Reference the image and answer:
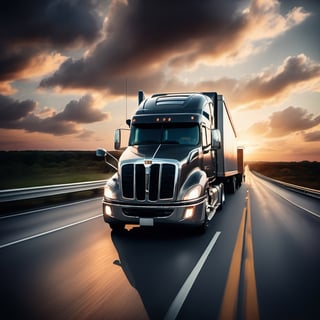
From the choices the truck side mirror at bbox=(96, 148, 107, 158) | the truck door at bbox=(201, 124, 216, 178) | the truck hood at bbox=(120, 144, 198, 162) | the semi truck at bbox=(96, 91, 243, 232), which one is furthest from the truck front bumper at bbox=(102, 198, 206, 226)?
the truck door at bbox=(201, 124, 216, 178)

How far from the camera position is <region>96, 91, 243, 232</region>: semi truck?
Result: 7.77 metres

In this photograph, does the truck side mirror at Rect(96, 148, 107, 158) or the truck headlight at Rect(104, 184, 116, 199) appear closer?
the truck headlight at Rect(104, 184, 116, 199)

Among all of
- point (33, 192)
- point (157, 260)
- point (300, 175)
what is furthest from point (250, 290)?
point (300, 175)

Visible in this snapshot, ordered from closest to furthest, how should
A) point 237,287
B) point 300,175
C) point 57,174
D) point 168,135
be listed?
point 237,287 → point 168,135 → point 57,174 → point 300,175

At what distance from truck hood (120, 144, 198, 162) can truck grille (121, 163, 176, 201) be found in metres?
0.33

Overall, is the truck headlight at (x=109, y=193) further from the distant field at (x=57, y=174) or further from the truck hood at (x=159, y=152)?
the distant field at (x=57, y=174)

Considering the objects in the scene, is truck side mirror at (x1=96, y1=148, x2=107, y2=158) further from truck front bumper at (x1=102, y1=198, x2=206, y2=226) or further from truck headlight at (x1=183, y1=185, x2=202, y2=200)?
truck headlight at (x1=183, y1=185, x2=202, y2=200)

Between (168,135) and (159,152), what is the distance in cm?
101

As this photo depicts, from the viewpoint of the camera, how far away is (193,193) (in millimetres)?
7938

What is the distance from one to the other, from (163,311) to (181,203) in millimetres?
3968

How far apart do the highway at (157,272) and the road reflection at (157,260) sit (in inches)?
0.6

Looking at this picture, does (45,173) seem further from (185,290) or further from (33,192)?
(185,290)

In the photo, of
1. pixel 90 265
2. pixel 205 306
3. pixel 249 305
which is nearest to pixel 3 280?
pixel 90 265

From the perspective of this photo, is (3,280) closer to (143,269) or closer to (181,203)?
(143,269)
